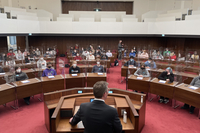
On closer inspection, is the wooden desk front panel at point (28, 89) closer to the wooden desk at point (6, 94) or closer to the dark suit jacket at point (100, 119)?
the wooden desk at point (6, 94)

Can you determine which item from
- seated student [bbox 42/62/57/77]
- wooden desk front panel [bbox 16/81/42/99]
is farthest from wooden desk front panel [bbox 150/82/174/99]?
wooden desk front panel [bbox 16/81/42/99]

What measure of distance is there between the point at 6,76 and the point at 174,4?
15924 mm

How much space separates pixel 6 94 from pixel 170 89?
512 centimetres

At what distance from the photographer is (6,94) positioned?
4.79m

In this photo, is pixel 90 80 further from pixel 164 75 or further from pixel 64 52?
pixel 64 52

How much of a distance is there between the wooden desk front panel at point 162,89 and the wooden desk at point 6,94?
458 centimetres

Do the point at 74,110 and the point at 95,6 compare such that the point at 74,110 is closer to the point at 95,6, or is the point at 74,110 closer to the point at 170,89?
the point at 170,89

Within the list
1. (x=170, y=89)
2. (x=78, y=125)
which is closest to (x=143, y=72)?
(x=170, y=89)

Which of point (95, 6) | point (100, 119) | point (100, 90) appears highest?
point (95, 6)

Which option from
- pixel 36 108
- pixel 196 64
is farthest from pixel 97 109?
pixel 196 64

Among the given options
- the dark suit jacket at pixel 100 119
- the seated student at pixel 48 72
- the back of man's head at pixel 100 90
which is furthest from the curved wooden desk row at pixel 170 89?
the back of man's head at pixel 100 90

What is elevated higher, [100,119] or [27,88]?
[100,119]

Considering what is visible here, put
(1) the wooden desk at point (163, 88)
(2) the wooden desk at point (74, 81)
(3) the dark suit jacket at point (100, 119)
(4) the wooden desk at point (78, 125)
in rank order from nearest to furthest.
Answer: (3) the dark suit jacket at point (100, 119)
(4) the wooden desk at point (78, 125)
(1) the wooden desk at point (163, 88)
(2) the wooden desk at point (74, 81)

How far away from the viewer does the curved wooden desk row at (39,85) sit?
487 cm
